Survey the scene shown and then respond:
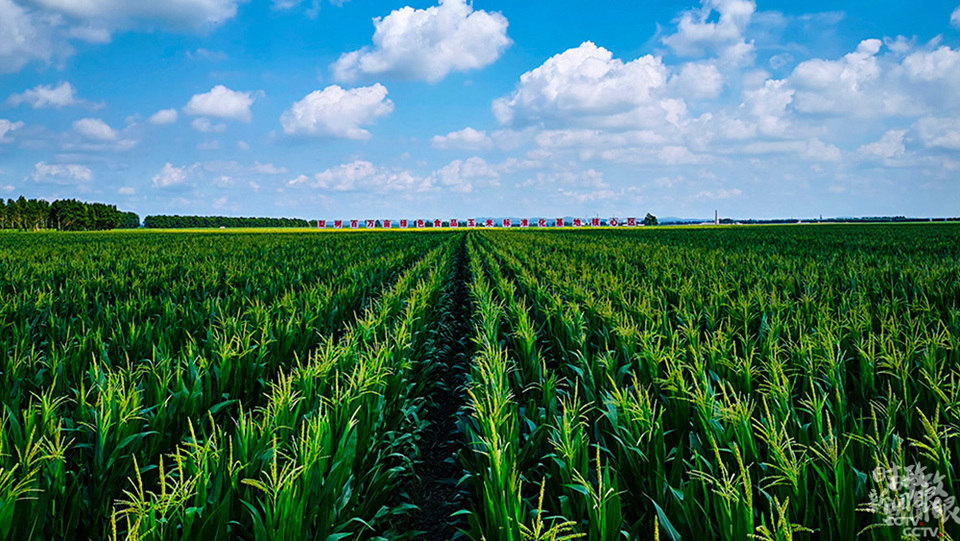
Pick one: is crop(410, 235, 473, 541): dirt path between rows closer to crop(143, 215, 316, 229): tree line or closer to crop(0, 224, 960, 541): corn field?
crop(0, 224, 960, 541): corn field

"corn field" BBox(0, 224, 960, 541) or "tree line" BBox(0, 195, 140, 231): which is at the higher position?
"tree line" BBox(0, 195, 140, 231)

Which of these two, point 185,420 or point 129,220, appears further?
point 129,220

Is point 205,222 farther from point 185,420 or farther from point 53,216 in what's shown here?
point 185,420

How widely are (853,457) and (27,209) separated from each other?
164 metres

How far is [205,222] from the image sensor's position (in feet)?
527

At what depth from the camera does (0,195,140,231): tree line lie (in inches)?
4742

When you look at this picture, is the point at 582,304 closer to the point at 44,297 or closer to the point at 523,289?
the point at 523,289

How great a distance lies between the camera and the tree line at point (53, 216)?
120438 mm

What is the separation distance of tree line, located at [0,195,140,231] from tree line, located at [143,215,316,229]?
18.3 meters

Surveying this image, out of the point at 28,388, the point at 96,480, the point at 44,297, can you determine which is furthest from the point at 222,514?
the point at 44,297

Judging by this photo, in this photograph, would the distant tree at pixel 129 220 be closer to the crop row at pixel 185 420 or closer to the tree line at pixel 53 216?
the tree line at pixel 53 216

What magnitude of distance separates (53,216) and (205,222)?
4122 centimetres

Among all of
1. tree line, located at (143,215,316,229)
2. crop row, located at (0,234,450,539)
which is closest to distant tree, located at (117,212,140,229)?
tree line, located at (143,215,316,229)

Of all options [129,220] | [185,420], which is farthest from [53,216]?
[185,420]
